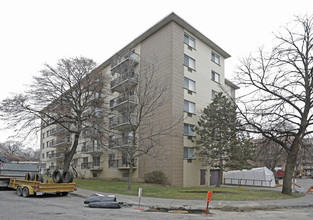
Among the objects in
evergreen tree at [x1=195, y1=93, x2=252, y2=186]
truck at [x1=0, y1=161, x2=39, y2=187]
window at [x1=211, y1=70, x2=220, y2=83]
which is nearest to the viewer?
truck at [x1=0, y1=161, x2=39, y2=187]

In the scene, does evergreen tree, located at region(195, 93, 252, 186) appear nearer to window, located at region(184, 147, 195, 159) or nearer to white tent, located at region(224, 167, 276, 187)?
window, located at region(184, 147, 195, 159)

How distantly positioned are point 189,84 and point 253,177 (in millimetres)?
13899

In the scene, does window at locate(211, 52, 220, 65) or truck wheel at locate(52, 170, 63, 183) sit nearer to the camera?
truck wheel at locate(52, 170, 63, 183)

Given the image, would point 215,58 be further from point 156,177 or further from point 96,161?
point 96,161

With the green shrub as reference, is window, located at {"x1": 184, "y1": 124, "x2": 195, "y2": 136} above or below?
above

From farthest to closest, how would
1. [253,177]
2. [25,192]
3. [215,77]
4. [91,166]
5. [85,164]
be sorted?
[85,164], [91,166], [215,77], [253,177], [25,192]

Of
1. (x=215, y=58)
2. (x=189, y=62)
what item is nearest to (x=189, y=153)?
(x=189, y=62)

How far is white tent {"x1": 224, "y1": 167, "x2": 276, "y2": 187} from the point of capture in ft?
102

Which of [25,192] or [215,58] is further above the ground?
[215,58]

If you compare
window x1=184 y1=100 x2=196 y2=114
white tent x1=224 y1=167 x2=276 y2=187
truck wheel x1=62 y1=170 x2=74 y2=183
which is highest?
window x1=184 y1=100 x2=196 y2=114

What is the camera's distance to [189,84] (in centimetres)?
2891

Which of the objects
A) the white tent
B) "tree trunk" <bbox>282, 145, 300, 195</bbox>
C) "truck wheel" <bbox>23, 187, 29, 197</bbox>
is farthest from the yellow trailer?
the white tent

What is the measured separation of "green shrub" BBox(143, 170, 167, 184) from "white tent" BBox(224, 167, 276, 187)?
1276cm

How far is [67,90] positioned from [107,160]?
448 inches
